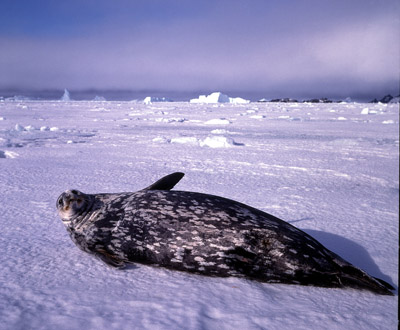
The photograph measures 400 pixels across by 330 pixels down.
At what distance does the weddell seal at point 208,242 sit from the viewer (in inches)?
71.6

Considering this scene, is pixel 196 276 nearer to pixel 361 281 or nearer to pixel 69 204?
pixel 361 281

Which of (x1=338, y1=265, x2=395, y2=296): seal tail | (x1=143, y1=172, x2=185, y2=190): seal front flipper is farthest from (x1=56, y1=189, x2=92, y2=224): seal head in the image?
(x1=338, y1=265, x2=395, y2=296): seal tail

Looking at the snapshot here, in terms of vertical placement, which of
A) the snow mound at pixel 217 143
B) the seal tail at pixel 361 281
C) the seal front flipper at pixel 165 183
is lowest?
the seal tail at pixel 361 281

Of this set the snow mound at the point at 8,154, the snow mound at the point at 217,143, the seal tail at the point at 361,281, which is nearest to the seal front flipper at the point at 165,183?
the seal tail at the point at 361,281

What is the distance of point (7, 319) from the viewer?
4.52ft

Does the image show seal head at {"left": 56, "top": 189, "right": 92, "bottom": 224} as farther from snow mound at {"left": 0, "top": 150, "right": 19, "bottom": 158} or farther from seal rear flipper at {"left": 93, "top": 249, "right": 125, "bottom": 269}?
snow mound at {"left": 0, "top": 150, "right": 19, "bottom": 158}

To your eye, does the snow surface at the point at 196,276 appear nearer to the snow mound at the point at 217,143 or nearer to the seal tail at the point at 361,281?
the seal tail at the point at 361,281

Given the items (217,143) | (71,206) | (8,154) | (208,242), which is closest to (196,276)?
(208,242)

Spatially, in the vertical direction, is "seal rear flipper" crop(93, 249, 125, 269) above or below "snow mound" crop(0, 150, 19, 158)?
below

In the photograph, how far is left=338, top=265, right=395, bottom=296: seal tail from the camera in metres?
1.74

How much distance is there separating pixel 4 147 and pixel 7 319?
685 centimetres

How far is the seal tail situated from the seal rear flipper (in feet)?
4.25

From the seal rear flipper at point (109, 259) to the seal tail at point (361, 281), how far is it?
4.25 ft

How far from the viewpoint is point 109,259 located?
78.4 inches
